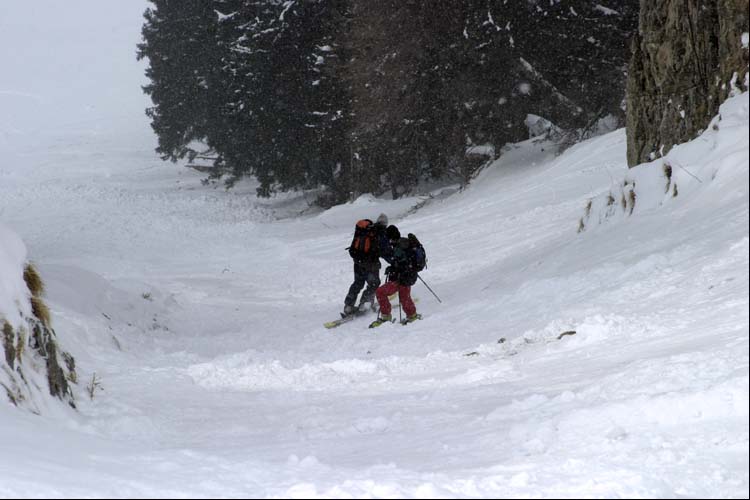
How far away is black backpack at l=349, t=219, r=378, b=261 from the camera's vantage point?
12023 mm

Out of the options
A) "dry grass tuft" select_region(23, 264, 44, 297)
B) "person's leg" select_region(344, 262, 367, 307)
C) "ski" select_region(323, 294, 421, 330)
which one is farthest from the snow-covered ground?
"dry grass tuft" select_region(23, 264, 44, 297)

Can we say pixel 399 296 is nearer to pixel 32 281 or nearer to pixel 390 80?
pixel 32 281

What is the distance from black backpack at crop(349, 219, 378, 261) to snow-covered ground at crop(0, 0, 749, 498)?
3.21 ft

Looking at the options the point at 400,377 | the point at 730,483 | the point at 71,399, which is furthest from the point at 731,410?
the point at 71,399

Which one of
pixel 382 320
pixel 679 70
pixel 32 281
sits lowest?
pixel 382 320

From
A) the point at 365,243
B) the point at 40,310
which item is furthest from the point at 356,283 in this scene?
the point at 40,310

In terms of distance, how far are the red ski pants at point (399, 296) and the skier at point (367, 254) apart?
1.88 ft

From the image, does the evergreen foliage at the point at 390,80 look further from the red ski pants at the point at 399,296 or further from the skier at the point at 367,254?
the red ski pants at the point at 399,296

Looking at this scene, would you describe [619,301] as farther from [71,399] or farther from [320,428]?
[71,399]

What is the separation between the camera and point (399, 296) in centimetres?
1138

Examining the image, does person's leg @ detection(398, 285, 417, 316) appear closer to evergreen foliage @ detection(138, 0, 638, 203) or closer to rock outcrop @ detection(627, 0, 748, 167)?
rock outcrop @ detection(627, 0, 748, 167)

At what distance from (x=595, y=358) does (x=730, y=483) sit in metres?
2.74

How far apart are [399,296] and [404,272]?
1.30 feet

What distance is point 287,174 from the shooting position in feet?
99.0
